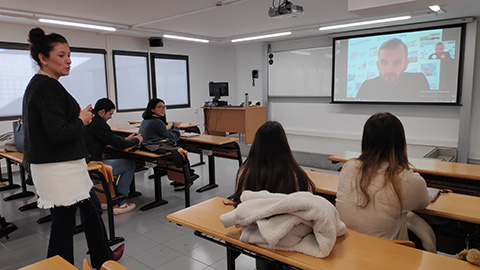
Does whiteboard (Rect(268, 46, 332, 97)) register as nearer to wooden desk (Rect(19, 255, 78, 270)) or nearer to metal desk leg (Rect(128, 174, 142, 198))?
metal desk leg (Rect(128, 174, 142, 198))

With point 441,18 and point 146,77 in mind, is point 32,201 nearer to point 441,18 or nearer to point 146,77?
point 146,77

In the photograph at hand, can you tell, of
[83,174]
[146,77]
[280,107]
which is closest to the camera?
[83,174]

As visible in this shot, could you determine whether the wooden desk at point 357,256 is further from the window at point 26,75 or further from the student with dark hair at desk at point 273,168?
the window at point 26,75

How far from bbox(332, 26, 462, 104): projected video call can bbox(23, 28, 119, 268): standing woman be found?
6.25 meters

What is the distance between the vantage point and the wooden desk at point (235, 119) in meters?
6.87

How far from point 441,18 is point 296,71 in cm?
324

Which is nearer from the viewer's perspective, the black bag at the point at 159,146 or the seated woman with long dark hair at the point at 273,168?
the seated woman with long dark hair at the point at 273,168

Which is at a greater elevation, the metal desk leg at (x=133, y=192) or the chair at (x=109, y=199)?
the chair at (x=109, y=199)

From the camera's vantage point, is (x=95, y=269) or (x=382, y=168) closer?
(x=382, y=168)

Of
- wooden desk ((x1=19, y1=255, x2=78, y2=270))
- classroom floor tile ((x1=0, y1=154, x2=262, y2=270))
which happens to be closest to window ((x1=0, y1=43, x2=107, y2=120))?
classroom floor tile ((x1=0, y1=154, x2=262, y2=270))

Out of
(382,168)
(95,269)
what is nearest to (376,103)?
(382,168)

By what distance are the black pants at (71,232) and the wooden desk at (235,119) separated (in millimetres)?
4830

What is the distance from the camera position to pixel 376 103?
6.95m

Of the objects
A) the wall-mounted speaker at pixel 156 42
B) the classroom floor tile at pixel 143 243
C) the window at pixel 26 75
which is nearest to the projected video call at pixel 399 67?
the wall-mounted speaker at pixel 156 42
